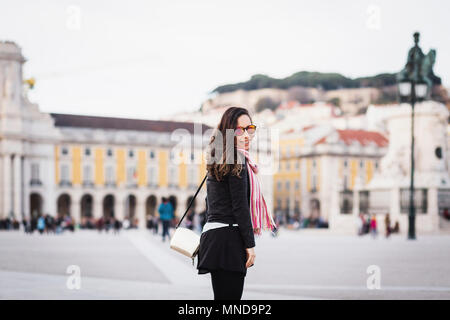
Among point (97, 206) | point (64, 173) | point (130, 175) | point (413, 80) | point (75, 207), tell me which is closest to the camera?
point (413, 80)

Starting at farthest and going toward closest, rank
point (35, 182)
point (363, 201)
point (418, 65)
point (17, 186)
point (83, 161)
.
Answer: point (83, 161) < point (35, 182) < point (17, 186) < point (363, 201) < point (418, 65)

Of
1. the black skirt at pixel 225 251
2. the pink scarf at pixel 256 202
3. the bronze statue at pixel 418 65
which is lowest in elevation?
the black skirt at pixel 225 251

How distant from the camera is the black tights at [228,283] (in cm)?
410

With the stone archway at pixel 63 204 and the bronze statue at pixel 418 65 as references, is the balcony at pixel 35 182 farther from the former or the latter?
the bronze statue at pixel 418 65

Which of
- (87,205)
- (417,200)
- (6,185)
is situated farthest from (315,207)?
(417,200)

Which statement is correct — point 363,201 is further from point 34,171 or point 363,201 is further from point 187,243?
point 34,171

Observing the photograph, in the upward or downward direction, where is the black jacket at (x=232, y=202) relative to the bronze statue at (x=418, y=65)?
downward

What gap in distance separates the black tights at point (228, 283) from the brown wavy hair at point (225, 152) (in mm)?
487

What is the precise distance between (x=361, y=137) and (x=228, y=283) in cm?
6885

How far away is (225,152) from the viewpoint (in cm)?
407

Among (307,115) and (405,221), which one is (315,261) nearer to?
(405,221)

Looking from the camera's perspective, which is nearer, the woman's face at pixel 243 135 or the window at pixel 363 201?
the woman's face at pixel 243 135

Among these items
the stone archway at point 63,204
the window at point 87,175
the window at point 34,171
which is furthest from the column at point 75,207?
the window at point 34,171
